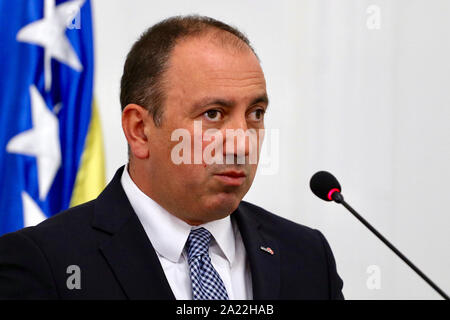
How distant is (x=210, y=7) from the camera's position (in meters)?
3.52

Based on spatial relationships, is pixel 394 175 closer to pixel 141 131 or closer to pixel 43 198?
pixel 43 198

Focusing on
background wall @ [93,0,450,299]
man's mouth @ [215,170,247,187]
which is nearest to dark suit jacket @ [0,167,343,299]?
man's mouth @ [215,170,247,187]

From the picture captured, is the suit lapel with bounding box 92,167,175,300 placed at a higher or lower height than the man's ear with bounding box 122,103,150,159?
lower

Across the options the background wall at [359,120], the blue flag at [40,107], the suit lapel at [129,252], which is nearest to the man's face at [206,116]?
A: the suit lapel at [129,252]

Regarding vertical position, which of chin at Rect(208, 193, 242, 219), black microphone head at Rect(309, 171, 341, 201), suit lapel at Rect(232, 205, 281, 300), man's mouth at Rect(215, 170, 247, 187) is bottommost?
suit lapel at Rect(232, 205, 281, 300)

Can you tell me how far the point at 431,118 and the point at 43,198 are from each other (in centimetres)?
198

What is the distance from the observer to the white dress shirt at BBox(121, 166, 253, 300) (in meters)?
1.73

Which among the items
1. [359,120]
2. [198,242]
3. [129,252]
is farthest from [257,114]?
[359,120]

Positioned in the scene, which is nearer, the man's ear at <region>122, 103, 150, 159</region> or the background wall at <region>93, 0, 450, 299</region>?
the man's ear at <region>122, 103, 150, 159</region>

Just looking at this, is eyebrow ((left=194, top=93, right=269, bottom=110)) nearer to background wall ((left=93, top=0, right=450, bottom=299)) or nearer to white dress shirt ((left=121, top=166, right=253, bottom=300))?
white dress shirt ((left=121, top=166, right=253, bottom=300))

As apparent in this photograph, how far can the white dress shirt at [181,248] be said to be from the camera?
1734 mm

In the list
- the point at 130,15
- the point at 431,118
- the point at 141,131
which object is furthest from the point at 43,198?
the point at 431,118

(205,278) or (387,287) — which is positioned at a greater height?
(205,278)

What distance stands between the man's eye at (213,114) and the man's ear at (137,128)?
201 mm
